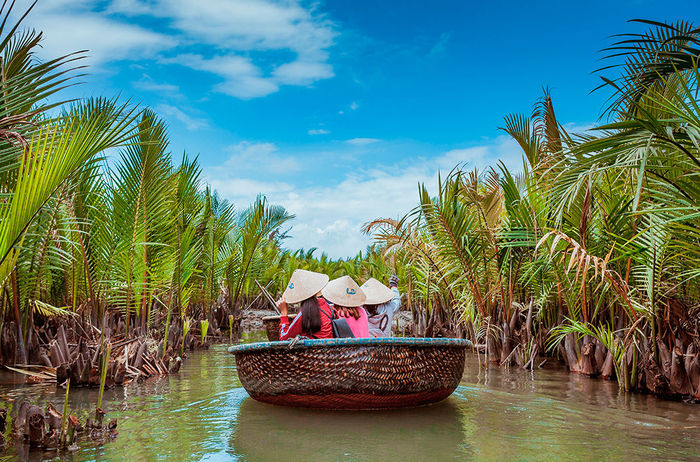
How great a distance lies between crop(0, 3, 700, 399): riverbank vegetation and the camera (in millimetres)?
4590

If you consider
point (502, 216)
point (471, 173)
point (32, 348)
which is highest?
point (471, 173)

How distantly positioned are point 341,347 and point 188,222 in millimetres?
5754

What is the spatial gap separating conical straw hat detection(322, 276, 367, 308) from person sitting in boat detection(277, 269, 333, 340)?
225 mm

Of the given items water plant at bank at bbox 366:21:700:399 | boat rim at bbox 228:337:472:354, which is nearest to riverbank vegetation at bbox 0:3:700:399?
water plant at bank at bbox 366:21:700:399

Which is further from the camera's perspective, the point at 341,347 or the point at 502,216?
the point at 502,216

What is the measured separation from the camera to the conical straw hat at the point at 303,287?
19.0 ft

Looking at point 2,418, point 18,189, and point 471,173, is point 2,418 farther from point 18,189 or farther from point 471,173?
point 471,173

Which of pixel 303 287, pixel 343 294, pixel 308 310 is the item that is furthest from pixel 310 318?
pixel 343 294

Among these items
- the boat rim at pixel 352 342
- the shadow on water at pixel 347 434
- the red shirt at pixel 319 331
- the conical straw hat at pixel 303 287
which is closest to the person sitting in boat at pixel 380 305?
the red shirt at pixel 319 331

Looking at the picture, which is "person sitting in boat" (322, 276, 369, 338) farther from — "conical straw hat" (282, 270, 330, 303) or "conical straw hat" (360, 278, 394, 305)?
"conical straw hat" (360, 278, 394, 305)

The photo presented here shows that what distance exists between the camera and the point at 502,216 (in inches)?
355

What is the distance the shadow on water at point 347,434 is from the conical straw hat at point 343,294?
4.10 ft

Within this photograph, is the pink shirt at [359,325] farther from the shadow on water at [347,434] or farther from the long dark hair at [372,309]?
the long dark hair at [372,309]

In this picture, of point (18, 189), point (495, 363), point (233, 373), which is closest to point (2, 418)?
point (18, 189)
